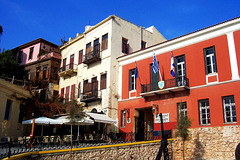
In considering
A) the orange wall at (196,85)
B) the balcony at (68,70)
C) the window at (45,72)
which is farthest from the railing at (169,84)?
the window at (45,72)

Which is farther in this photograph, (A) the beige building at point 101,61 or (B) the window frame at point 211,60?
(A) the beige building at point 101,61

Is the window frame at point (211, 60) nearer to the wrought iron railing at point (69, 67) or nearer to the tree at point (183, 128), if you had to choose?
the tree at point (183, 128)

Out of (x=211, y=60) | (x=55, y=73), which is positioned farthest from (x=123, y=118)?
(x=55, y=73)

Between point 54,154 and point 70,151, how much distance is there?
0.96 m

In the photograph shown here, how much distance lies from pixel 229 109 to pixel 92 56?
50.6 feet

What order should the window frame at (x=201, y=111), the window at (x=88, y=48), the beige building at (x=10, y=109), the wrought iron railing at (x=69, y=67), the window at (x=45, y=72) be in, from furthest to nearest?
the window at (x=45, y=72) → the wrought iron railing at (x=69, y=67) → the window at (x=88, y=48) → the beige building at (x=10, y=109) → the window frame at (x=201, y=111)

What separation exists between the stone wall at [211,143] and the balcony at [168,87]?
129 inches

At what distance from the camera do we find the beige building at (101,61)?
24531 mm

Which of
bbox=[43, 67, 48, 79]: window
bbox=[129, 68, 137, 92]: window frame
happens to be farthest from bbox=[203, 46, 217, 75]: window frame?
bbox=[43, 67, 48, 79]: window

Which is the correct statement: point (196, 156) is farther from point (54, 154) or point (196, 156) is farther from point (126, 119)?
point (54, 154)

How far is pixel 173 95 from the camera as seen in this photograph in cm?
1931

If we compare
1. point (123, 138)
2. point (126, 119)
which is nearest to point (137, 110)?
point (126, 119)

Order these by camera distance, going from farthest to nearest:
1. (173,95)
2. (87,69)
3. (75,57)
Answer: (75,57) → (87,69) → (173,95)

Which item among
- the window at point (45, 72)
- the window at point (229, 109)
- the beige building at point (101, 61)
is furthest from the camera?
the window at point (45, 72)
